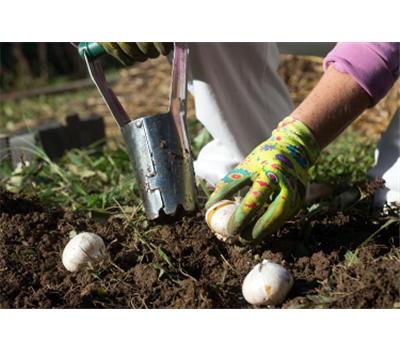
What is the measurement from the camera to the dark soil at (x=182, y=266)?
1087 millimetres

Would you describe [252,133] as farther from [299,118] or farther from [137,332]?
[137,332]

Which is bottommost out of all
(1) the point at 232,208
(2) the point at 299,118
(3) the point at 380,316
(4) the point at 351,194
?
(3) the point at 380,316

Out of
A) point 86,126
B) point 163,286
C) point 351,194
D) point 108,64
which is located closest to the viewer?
point 163,286

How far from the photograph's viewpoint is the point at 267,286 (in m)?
1.05

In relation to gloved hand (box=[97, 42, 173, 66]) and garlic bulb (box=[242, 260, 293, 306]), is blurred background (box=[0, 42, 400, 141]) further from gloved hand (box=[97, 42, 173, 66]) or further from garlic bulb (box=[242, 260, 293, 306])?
garlic bulb (box=[242, 260, 293, 306])

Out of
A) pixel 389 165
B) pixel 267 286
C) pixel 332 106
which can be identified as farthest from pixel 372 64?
pixel 267 286

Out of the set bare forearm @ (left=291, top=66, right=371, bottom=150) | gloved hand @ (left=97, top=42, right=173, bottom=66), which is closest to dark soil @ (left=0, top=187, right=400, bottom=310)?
bare forearm @ (left=291, top=66, right=371, bottom=150)

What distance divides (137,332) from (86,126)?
7.43 ft

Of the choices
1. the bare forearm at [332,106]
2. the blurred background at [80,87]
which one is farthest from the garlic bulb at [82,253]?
the blurred background at [80,87]

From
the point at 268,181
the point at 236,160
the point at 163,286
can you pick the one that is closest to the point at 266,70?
the point at 236,160

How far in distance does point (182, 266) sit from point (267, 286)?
33cm

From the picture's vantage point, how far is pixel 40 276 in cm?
130

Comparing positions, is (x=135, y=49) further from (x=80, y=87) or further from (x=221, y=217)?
(x=80, y=87)

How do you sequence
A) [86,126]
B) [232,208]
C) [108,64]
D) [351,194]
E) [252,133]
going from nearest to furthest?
[232,208], [351,194], [252,133], [86,126], [108,64]
